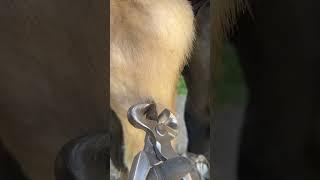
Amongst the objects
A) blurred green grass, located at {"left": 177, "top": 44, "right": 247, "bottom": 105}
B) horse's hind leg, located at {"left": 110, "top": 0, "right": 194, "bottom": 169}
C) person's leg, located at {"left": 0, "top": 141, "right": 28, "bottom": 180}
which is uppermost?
horse's hind leg, located at {"left": 110, "top": 0, "right": 194, "bottom": 169}

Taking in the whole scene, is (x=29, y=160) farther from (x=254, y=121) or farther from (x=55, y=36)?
(x=254, y=121)

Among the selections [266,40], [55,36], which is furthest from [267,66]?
[55,36]

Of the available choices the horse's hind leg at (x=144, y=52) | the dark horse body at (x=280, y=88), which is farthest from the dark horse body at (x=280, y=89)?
the horse's hind leg at (x=144, y=52)

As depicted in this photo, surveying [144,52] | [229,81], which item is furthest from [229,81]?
[144,52]

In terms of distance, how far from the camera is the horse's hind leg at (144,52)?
0.60 metres

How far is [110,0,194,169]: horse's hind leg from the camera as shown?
60 cm

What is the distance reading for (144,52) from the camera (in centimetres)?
61

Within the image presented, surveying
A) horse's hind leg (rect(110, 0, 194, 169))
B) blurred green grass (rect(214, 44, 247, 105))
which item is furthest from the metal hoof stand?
blurred green grass (rect(214, 44, 247, 105))

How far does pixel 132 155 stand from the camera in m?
0.61

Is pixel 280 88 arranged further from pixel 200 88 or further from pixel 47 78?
pixel 47 78

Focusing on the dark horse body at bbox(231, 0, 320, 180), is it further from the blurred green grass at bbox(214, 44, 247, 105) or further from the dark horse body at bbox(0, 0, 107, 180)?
the dark horse body at bbox(0, 0, 107, 180)

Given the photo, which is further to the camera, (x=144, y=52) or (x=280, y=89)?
(x=280, y=89)

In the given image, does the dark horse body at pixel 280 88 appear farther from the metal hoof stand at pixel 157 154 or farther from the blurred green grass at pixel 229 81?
the metal hoof stand at pixel 157 154

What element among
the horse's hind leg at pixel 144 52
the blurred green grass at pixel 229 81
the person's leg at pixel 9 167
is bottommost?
the person's leg at pixel 9 167
